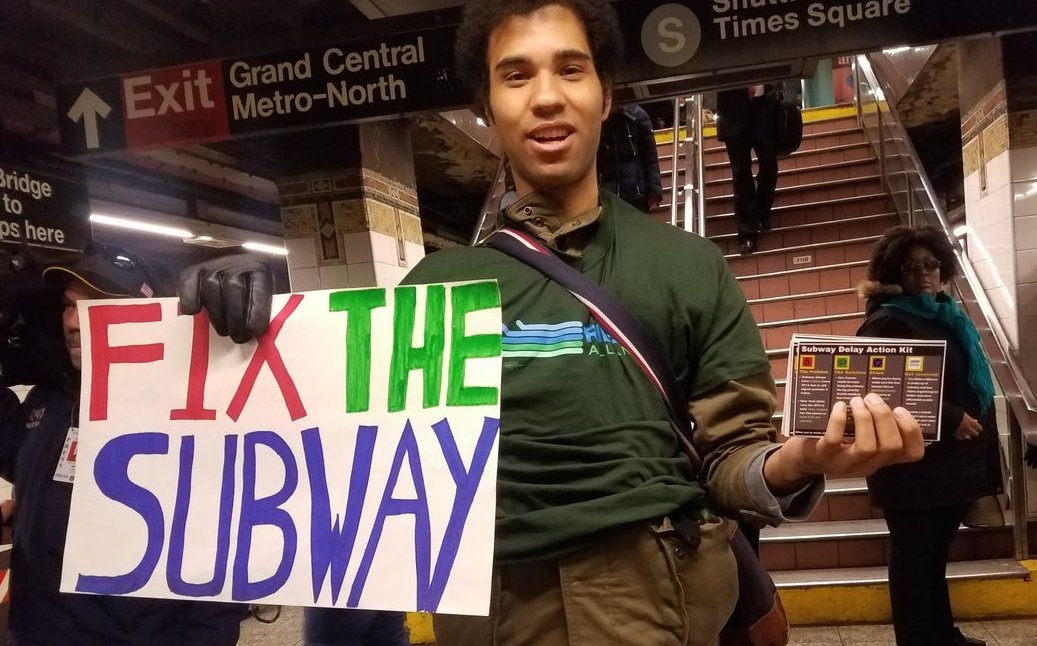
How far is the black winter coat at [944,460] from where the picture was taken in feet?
7.38

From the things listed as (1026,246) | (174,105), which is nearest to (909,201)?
(1026,246)

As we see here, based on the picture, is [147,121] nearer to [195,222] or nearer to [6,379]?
[6,379]

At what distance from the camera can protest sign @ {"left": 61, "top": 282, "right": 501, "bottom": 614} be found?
0.93 meters

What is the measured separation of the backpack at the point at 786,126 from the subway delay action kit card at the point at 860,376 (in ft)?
16.2

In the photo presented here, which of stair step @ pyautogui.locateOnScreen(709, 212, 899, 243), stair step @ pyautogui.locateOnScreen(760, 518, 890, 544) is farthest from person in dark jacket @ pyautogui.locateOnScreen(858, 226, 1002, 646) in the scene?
stair step @ pyautogui.locateOnScreen(709, 212, 899, 243)

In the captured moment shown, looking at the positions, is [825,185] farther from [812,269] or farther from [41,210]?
[41,210]

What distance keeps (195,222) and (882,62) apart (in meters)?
6.59

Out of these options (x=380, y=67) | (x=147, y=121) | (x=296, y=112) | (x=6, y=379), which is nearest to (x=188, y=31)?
(x=147, y=121)

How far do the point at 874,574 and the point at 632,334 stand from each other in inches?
120

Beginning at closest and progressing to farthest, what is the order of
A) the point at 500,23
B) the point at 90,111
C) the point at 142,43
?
the point at 500,23
the point at 90,111
the point at 142,43

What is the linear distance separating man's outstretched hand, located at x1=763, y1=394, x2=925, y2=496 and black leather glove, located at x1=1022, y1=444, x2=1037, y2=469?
3117mm

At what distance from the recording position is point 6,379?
1549 millimetres

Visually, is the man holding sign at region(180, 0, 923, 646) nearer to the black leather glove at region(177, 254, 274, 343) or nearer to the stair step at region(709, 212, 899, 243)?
the black leather glove at region(177, 254, 274, 343)

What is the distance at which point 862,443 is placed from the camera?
0.76 meters
